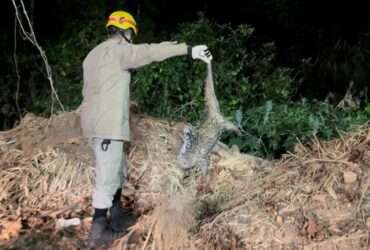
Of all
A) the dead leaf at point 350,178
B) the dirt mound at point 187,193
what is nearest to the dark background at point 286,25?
the dirt mound at point 187,193

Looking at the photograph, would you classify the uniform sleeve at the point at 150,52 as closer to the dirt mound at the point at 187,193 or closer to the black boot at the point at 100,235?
the dirt mound at the point at 187,193

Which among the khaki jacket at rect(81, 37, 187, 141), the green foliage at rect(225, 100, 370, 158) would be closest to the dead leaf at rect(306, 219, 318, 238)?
the khaki jacket at rect(81, 37, 187, 141)

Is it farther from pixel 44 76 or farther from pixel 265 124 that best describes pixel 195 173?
pixel 44 76

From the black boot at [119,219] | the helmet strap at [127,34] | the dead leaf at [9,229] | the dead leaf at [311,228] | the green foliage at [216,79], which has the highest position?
the helmet strap at [127,34]

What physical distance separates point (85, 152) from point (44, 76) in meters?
4.15

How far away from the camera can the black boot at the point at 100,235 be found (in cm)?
477

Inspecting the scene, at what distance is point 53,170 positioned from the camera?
218 inches

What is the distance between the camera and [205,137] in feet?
18.1

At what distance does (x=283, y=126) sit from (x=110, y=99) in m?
2.33

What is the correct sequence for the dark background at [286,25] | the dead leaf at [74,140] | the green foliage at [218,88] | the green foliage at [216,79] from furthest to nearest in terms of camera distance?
the dark background at [286,25]
the green foliage at [216,79]
the green foliage at [218,88]
the dead leaf at [74,140]

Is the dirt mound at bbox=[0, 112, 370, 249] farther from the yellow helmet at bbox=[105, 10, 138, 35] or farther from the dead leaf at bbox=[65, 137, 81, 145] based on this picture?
the yellow helmet at bbox=[105, 10, 138, 35]

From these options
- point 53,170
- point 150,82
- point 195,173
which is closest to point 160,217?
point 195,173

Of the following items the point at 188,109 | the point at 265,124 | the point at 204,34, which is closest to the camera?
the point at 265,124

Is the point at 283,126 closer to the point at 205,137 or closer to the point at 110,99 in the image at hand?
the point at 205,137
